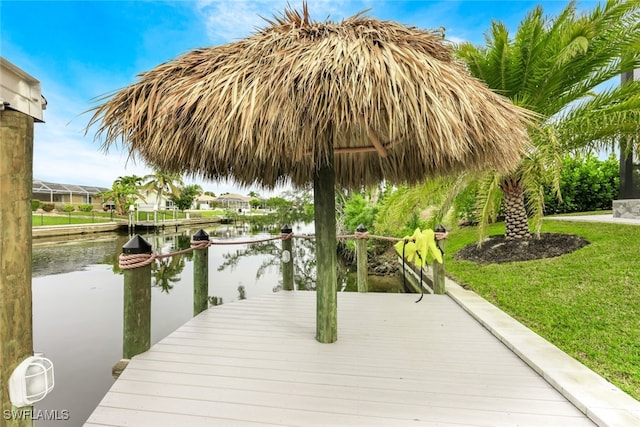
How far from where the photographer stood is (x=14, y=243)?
1.24 m

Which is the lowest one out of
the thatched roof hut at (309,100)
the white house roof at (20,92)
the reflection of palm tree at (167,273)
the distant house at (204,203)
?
the reflection of palm tree at (167,273)

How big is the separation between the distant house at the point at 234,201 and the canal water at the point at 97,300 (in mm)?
→ 51023

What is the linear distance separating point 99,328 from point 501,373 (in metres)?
6.58

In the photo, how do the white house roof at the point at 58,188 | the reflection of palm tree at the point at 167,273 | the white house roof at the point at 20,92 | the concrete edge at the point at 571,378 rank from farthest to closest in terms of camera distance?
the white house roof at the point at 58,188 < the reflection of palm tree at the point at 167,273 < the concrete edge at the point at 571,378 < the white house roof at the point at 20,92

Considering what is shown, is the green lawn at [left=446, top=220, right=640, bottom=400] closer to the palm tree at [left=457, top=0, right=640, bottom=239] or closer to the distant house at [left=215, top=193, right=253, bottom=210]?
the palm tree at [left=457, top=0, right=640, bottom=239]

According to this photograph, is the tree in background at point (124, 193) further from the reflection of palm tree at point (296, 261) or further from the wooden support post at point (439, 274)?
the wooden support post at point (439, 274)

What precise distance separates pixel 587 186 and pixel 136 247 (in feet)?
47.6

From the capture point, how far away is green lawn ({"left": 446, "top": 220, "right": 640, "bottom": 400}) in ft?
9.35

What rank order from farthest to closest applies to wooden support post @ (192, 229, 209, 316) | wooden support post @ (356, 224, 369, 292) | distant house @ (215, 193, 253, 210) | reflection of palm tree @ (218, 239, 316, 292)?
distant house @ (215, 193, 253, 210) < reflection of palm tree @ (218, 239, 316, 292) < wooden support post @ (356, 224, 369, 292) < wooden support post @ (192, 229, 209, 316)

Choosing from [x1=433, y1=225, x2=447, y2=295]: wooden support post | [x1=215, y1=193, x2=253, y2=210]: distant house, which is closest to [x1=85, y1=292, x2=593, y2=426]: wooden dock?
[x1=433, y1=225, x2=447, y2=295]: wooden support post

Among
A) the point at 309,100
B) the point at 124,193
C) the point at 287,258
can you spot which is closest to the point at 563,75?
the point at 287,258

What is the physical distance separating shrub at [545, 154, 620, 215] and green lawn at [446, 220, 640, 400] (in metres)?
4.81

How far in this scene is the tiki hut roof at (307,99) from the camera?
6.08 ft

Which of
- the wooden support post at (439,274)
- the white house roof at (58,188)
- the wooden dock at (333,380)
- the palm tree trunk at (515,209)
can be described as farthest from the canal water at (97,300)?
the white house roof at (58,188)
